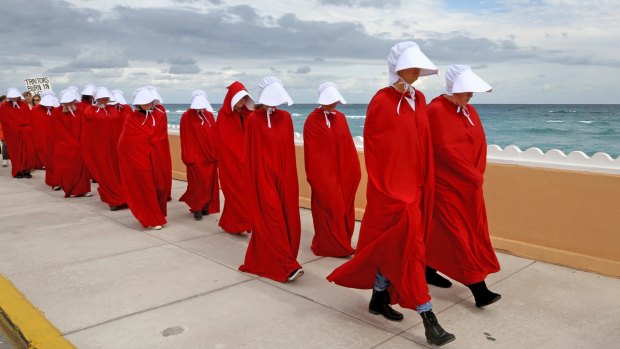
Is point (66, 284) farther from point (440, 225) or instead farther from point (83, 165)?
point (83, 165)

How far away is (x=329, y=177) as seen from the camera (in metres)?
5.91

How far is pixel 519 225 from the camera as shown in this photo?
5.77 m

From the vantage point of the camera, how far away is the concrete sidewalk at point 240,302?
3.94 m

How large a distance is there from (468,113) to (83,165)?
772 centimetres

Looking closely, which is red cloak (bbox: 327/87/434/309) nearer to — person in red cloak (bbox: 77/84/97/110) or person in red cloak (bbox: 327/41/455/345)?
person in red cloak (bbox: 327/41/455/345)

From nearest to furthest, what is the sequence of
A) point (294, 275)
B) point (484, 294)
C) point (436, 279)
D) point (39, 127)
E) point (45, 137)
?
point (484, 294) → point (436, 279) → point (294, 275) → point (45, 137) → point (39, 127)

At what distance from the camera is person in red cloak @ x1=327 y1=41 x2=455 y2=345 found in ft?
12.5

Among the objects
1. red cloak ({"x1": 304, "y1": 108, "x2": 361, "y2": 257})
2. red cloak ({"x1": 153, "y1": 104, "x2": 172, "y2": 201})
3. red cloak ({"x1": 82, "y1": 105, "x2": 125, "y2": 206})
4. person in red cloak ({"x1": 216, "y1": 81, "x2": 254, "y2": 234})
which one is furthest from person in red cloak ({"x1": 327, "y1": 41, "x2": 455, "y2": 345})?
red cloak ({"x1": 82, "y1": 105, "x2": 125, "y2": 206})

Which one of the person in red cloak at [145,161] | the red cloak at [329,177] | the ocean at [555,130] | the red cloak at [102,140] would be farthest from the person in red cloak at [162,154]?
the ocean at [555,130]

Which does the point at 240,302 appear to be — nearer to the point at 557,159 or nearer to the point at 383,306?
the point at 383,306

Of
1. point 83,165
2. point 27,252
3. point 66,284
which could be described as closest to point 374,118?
point 66,284

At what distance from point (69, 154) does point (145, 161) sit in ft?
10.9

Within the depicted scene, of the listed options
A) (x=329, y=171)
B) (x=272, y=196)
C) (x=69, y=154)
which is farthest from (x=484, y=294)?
(x=69, y=154)

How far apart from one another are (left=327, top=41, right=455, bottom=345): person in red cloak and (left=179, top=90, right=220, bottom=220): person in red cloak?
4326 mm
